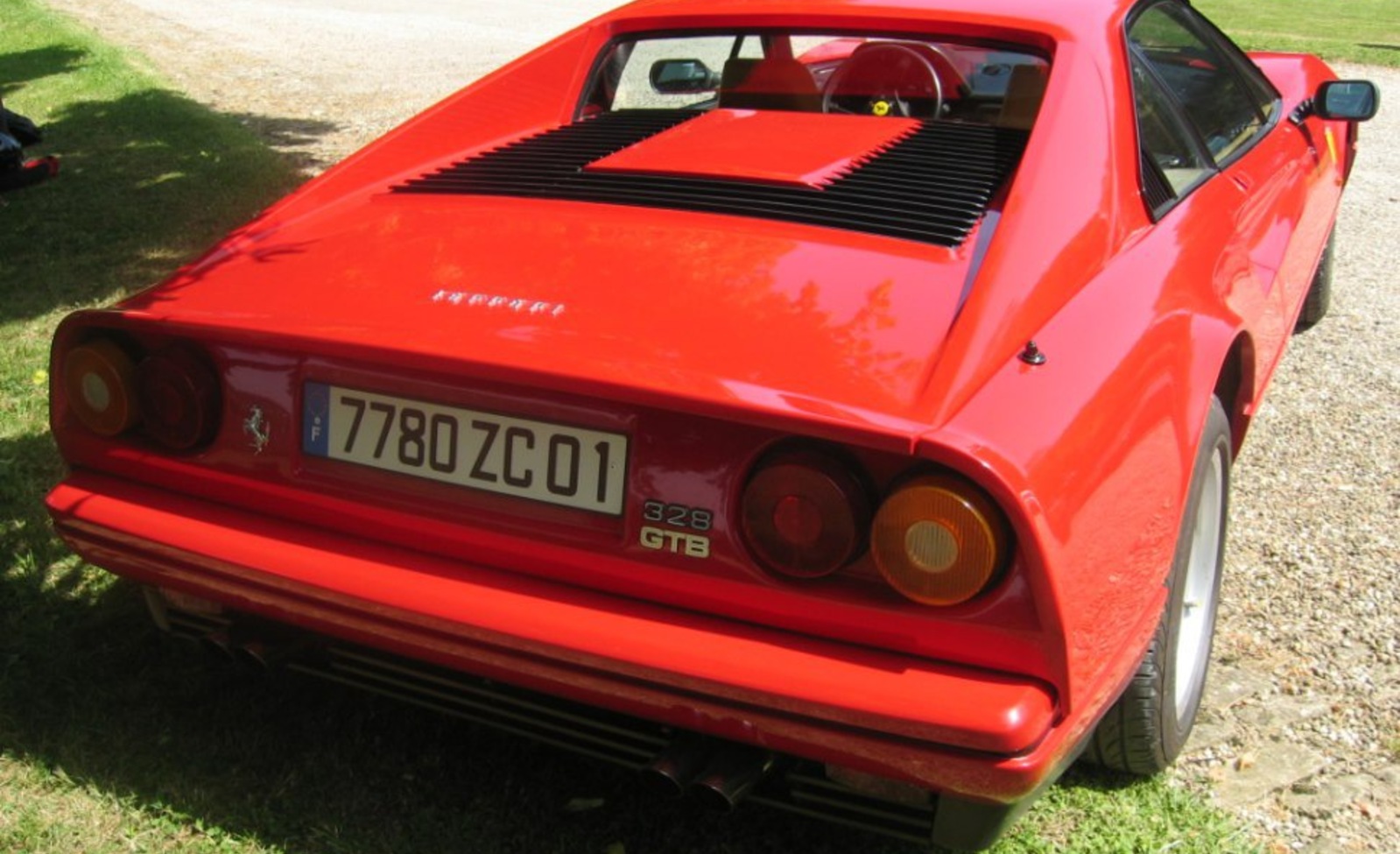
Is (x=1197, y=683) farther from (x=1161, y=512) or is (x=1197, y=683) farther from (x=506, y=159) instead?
(x=506, y=159)

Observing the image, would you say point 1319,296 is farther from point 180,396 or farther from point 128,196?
point 128,196

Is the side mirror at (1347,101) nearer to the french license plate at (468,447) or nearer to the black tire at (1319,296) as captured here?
the black tire at (1319,296)

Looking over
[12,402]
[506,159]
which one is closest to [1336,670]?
[506,159]

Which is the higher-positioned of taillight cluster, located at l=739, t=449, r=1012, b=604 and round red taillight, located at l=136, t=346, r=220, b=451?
taillight cluster, located at l=739, t=449, r=1012, b=604

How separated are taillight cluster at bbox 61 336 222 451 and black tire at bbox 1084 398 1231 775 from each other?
5.69 ft

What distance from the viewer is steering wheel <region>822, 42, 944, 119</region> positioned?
144 inches

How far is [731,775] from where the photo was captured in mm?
2143

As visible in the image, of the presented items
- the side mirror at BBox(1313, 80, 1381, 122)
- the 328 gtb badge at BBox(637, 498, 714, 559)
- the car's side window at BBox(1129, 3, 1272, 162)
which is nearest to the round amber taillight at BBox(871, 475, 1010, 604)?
the 328 gtb badge at BBox(637, 498, 714, 559)

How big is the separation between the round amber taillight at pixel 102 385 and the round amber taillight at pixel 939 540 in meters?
1.42

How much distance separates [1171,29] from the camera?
11.6 ft

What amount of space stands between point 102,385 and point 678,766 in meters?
1.28

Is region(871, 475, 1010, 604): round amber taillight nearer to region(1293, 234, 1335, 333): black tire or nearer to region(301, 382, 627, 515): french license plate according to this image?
region(301, 382, 627, 515): french license plate

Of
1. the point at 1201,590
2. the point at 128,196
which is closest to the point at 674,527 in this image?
the point at 1201,590

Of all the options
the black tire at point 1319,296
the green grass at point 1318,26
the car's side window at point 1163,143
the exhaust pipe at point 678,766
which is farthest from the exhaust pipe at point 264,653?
the green grass at point 1318,26
